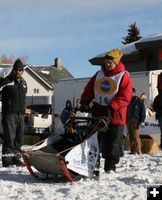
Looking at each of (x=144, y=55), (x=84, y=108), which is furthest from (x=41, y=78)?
(x=84, y=108)

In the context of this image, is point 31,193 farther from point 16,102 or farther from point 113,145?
point 16,102

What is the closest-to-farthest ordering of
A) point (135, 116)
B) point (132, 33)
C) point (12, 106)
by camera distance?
1. point (12, 106)
2. point (135, 116)
3. point (132, 33)

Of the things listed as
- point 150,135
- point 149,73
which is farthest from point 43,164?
point 149,73

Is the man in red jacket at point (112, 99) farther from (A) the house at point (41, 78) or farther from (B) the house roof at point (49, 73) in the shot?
(B) the house roof at point (49, 73)

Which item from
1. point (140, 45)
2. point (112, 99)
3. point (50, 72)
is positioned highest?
point (140, 45)

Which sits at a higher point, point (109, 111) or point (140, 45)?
point (140, 45)

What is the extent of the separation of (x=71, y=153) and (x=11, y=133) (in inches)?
85.2

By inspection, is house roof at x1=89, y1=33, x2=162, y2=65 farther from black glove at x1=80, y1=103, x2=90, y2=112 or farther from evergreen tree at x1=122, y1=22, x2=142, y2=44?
evergreen tree at x1=122, y1=22, x2=142, y2=44

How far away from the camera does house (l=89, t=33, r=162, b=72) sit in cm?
2402

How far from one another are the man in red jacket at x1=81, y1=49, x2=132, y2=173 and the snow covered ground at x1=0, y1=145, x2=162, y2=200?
343 millimetres

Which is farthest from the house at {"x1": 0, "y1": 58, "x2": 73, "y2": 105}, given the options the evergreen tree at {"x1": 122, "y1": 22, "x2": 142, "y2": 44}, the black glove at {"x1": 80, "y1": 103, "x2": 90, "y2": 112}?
the black glove at {"x1": 80, "y1": 103, "x2": 90, "y2": 112}

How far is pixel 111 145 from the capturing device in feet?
23.1

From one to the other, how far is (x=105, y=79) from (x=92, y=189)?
166 centimetres

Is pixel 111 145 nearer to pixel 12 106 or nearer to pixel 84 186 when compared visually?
pixel 84 186
